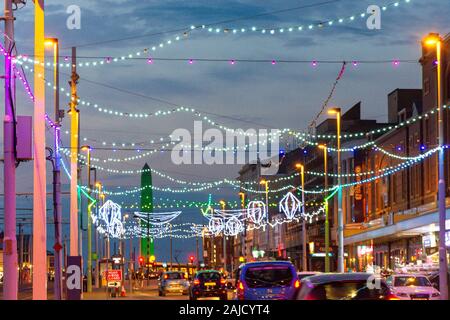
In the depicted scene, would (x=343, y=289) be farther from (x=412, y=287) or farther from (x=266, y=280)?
(x=412, y=287)

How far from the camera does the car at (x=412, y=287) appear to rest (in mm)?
36875

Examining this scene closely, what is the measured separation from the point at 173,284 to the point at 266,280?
101 feet

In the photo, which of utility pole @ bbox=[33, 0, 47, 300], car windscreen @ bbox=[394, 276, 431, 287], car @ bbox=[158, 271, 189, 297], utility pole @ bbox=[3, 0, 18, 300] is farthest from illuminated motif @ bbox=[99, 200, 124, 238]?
utility pole @ bbox=[3, 0, 18, 300]

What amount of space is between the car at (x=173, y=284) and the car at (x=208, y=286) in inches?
456

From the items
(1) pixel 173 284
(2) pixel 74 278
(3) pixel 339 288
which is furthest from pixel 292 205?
(3) pixel 339 288

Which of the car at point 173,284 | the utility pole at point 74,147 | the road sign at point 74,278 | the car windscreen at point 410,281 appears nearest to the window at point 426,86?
the car at point 173,284

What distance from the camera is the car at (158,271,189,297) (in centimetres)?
6094

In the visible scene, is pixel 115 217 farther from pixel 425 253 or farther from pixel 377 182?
pixel 425 253

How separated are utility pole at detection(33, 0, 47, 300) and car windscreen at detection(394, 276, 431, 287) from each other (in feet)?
49.2

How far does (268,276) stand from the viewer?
3122cm

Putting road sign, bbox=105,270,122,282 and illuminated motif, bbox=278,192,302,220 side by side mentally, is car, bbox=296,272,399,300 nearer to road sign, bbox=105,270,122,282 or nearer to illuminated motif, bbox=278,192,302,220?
road sign, bbox=105,270,122,282

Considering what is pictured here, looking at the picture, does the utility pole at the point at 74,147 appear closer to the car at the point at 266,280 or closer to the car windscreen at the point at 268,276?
the car at the point at 266,280
